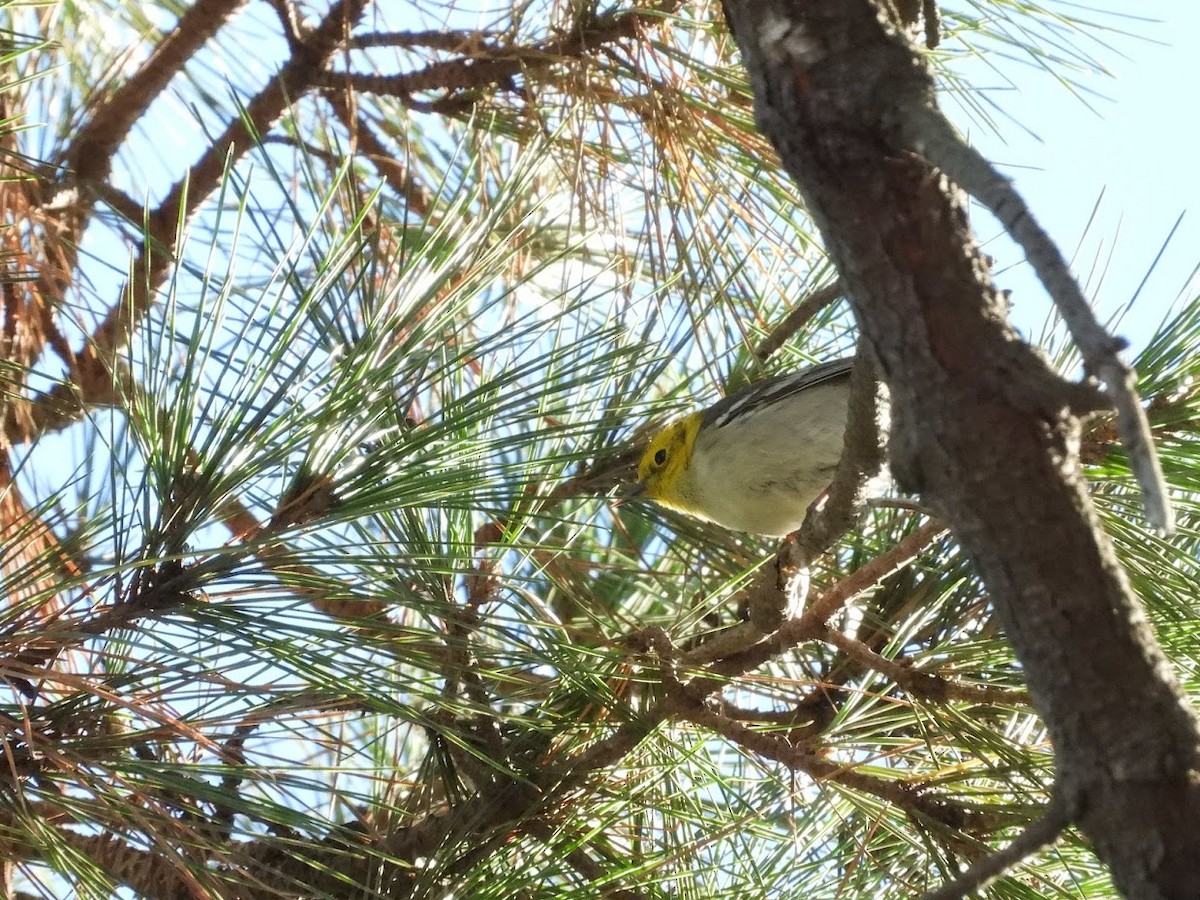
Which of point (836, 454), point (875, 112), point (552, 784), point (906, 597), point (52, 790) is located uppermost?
point (836, 454)

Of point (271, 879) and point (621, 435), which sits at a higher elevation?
point (621, 435)

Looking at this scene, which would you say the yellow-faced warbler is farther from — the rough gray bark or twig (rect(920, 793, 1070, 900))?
twig (rect(920, 793, 1070, 900))

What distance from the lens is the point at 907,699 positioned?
1.39 m

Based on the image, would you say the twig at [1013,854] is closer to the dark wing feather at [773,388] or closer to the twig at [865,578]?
the twig at [865,578]

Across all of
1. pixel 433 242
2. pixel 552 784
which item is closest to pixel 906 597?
pixel 552 784

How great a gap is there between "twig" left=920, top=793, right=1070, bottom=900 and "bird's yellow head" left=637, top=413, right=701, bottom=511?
138 cm

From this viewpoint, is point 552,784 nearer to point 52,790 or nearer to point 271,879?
point 271,879

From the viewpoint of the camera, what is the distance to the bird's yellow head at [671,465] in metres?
2.07

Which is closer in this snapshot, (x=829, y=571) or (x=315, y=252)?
(x=315, y=252)

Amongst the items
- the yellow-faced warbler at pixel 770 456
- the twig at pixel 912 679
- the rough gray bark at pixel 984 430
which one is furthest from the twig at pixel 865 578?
the yellow-faced warbler at pixel 770 456

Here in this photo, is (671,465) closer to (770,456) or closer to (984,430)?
(770,456)

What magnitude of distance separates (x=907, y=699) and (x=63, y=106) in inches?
72.0

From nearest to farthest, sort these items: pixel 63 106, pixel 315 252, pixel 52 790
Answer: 1. pixel 52 790
2. pixel 315 252
3. pixel 63 106

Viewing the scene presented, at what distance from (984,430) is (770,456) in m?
1.39
